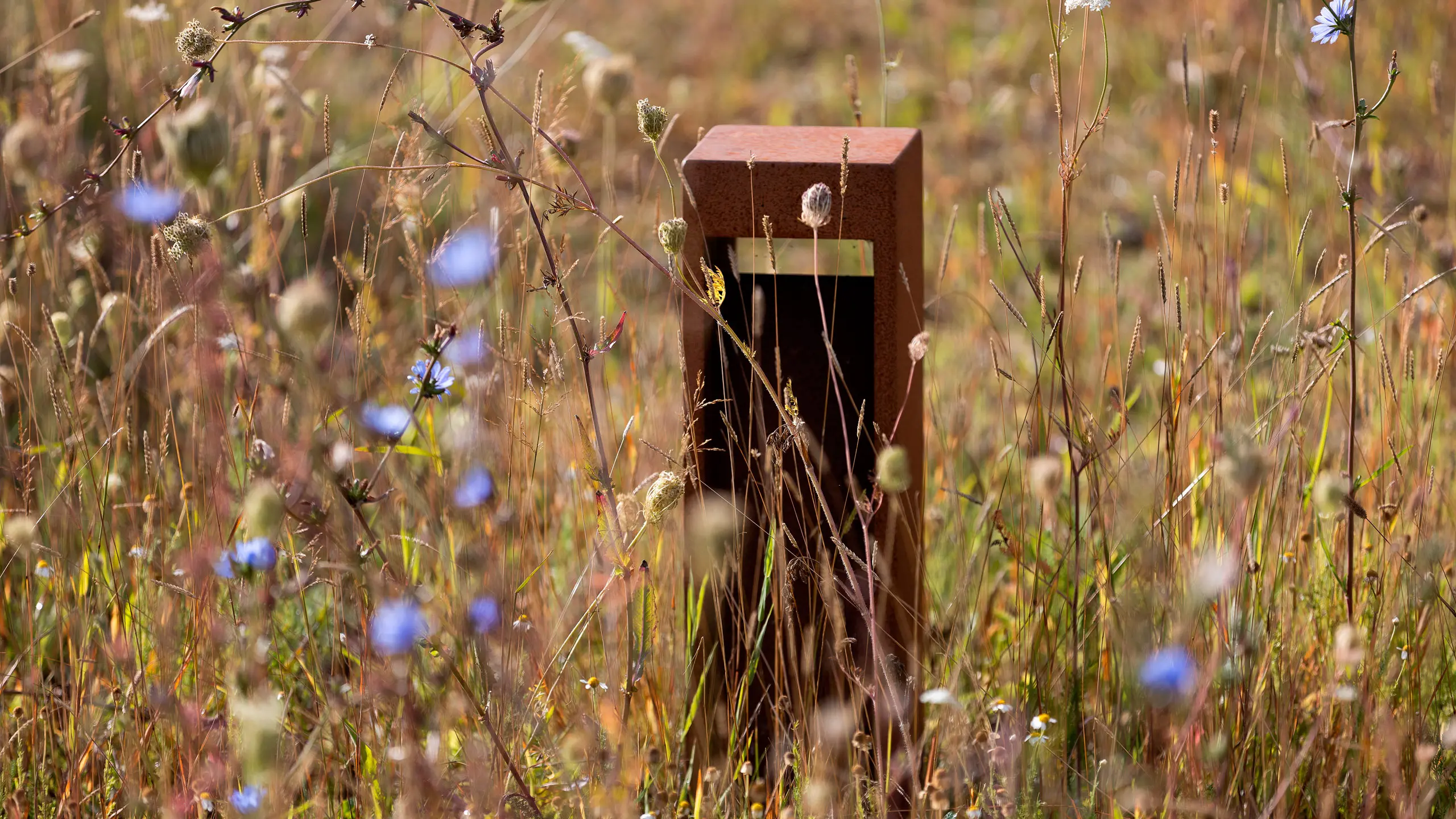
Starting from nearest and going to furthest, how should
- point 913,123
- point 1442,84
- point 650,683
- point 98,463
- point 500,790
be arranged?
point 500,790, point 650,683, point 98,463, point 1442,84, point 913,123

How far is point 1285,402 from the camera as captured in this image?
1.50m

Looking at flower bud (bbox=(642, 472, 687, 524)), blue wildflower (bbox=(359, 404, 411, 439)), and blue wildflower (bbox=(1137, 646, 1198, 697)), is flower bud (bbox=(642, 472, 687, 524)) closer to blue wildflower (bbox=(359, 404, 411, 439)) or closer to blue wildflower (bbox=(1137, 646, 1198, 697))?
blue wildflower (bbox=(359, 404, 411, 439))

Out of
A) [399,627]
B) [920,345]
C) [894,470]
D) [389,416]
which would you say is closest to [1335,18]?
[920,345]

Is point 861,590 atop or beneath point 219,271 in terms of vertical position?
beneath

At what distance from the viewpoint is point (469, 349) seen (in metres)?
1.35

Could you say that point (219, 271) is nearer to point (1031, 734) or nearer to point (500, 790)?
point (500, 790)

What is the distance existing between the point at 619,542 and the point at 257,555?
318 millimetres

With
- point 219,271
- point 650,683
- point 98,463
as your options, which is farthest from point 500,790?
point 98,463

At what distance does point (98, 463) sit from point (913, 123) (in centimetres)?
302

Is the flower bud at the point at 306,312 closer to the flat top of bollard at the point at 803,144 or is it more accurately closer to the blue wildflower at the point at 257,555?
the blue wildflower at the point at 257,555

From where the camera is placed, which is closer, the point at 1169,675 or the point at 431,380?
the point at 1169,675

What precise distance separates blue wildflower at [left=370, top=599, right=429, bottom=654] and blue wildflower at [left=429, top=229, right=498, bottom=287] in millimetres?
390

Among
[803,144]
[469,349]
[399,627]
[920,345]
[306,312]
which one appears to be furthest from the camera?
[803,144]

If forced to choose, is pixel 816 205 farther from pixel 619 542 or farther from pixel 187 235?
pixel 187 235
